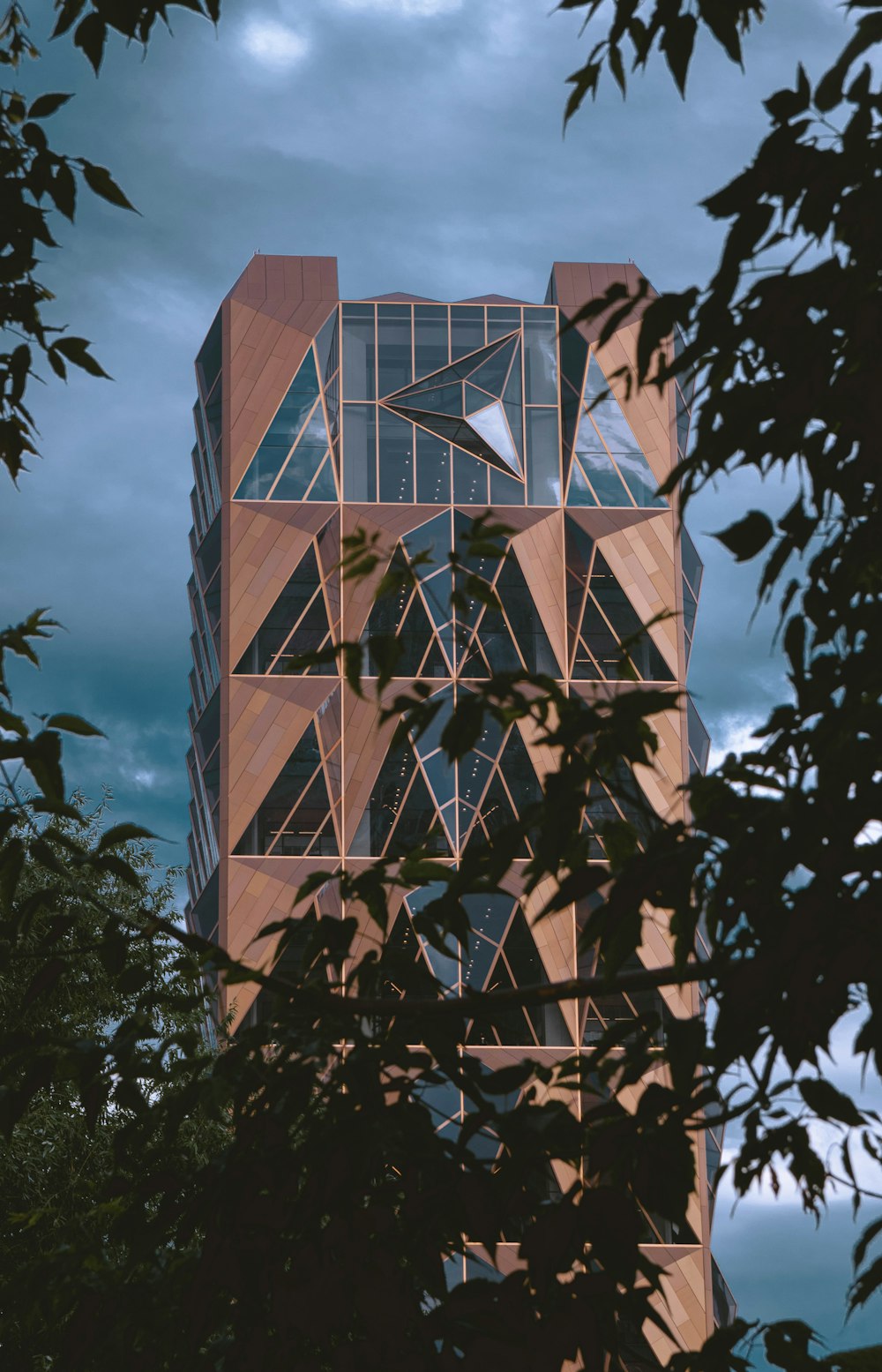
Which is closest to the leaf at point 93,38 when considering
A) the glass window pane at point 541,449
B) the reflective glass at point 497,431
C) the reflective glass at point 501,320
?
the reflective glass at point 497,431

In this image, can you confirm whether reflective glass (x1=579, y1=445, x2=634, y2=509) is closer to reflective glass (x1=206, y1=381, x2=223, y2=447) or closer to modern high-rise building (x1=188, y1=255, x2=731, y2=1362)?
modern high-rise building (x1=188, y1=255, x2=731, y2=1362)

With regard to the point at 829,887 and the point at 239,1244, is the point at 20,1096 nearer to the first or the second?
the point at 239,1244

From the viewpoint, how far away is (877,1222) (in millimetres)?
2250

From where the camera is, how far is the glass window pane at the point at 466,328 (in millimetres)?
38125

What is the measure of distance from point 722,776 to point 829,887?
423 mm

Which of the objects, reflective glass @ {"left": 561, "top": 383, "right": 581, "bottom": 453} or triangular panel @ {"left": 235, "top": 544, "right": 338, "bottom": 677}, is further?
reflective glass @ {"left": 561, "top": 383, "right": 581, "bottom": 453}

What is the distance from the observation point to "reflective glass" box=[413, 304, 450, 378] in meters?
37.9

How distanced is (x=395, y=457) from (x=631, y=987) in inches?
1393

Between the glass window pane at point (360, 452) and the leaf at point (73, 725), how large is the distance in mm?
34406

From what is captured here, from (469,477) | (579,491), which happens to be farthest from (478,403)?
(579,491)

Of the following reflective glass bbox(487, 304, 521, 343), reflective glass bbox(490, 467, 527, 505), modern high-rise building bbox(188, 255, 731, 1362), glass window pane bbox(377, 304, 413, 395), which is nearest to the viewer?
modern high-rise building bbox(188, 255, 731, 1362)

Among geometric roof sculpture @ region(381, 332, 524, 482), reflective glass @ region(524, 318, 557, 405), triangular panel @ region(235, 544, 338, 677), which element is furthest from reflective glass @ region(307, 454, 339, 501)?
reflective glass @ region(524, 318, 557, 405)

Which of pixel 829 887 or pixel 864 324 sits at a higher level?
pixel 864 324

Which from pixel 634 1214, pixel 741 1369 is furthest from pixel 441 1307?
pixel 741 1369
